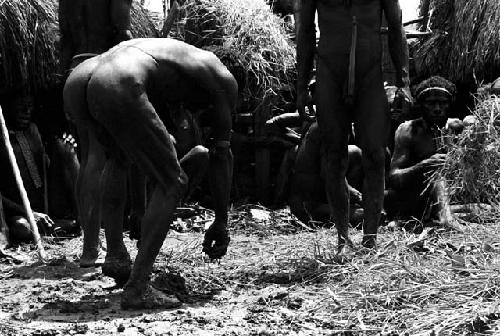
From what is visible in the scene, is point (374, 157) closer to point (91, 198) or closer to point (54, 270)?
point (91, 198)

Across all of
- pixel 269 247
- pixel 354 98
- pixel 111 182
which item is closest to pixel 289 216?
pixel 269 247

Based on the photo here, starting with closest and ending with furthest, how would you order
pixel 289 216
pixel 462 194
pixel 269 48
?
1. pixel 462 194
2. pixel 289 216
3. pixel 269 48

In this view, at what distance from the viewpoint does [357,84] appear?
19.6 ft

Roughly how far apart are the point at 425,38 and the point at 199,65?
248 inches

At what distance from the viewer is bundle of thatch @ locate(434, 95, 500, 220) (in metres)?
6.23

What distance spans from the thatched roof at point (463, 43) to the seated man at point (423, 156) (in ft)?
7.27

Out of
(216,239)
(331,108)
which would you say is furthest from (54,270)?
(331,108)

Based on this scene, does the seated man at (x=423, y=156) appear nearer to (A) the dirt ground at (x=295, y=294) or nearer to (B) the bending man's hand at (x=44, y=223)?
(A) the dirt ground at (x=295, y=294)

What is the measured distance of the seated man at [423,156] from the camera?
747cm

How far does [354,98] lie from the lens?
5.99 metres

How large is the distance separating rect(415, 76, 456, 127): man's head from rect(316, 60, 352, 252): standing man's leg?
4.84ft

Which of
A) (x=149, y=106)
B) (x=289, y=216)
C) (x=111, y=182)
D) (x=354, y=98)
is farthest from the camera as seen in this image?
(x=289, y=216)

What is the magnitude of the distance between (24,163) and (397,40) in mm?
4038

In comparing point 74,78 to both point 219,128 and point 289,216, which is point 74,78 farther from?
point 289,216
